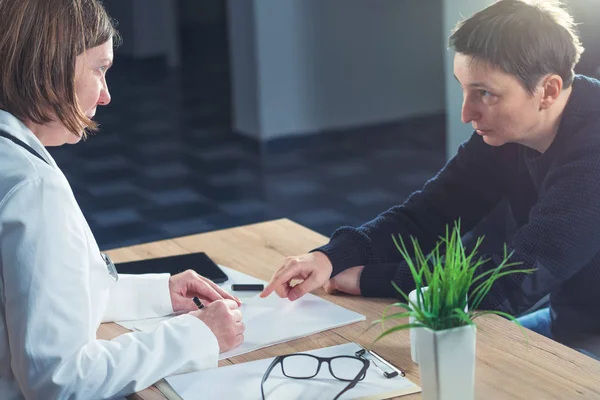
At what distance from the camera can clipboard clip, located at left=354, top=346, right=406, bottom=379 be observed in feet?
4.77

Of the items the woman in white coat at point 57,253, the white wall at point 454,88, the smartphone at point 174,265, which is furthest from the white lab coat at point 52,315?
the white wall at point 454,88

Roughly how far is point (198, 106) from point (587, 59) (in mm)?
6426

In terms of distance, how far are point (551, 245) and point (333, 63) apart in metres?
5.47

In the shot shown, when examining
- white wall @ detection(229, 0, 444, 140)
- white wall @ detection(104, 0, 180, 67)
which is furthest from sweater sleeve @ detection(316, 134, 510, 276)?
white wall @ detection(104, 0, 180, 67)

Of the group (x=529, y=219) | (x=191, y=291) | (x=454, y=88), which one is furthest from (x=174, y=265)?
(x=454, y=88)

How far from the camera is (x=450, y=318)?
1228mm

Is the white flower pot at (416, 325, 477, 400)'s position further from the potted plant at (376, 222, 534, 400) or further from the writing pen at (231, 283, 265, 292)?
the writing pen at (231, 283, 265, 292)

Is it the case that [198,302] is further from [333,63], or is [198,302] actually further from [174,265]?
[333,63]

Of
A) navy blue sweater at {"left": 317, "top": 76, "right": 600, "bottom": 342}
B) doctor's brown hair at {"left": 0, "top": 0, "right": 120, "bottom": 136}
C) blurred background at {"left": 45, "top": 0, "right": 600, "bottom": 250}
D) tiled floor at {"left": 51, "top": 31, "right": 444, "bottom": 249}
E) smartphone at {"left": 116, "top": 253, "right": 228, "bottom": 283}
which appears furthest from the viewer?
blurred background at {"left": 45, "top": 0, "right": 600, "bottom": 250}

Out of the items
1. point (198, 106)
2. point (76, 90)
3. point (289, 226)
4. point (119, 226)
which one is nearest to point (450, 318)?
Answer: point (76, 90)

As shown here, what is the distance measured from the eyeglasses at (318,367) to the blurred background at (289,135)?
339cm

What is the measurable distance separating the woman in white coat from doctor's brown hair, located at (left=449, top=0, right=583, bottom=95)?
0.74 metres

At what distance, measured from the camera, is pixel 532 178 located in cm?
210

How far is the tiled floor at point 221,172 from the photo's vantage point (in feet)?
17.1
